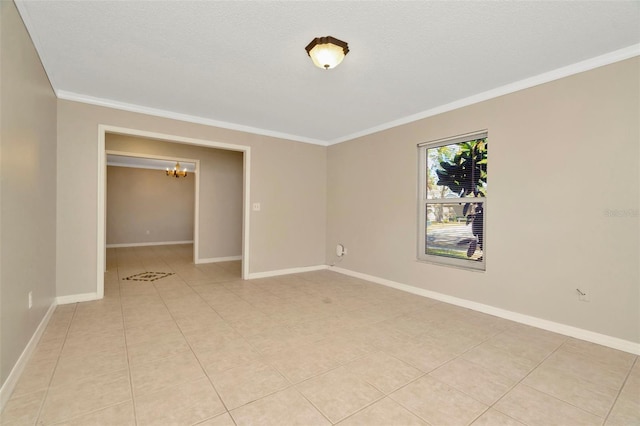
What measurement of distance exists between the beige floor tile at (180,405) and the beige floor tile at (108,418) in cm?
4

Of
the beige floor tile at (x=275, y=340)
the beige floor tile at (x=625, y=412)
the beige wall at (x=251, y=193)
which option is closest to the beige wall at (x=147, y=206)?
the beige wall at (x=251, y=193)

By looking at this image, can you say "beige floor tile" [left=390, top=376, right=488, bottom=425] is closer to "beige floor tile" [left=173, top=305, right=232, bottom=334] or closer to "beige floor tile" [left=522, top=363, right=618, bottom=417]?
"beige floor tile" [left=522, top=363, right=618, bottom=417]

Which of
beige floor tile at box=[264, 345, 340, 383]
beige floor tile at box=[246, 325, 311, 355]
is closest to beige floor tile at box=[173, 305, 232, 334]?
beige floor tile at box=[246, 325, 311, 355]

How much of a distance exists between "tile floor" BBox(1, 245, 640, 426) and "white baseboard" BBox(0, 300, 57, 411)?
6 centimetres

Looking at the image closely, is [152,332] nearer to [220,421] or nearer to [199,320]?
[199,320]

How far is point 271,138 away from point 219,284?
2.60 m

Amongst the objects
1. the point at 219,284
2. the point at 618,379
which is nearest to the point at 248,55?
the point at 219,284

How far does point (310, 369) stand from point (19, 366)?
1997mm

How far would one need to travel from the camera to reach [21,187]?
211 cm

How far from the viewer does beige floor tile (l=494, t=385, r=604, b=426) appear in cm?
158

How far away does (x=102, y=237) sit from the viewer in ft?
12.1

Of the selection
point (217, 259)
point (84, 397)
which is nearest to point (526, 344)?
point (84, 397)

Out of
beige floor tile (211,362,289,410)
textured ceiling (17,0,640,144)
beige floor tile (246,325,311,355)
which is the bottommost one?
beige floor tile (246,325,311,355)

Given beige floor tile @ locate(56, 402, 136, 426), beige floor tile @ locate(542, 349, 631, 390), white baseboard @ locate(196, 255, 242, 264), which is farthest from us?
white baseboard @ locate(196, 255, 242, 264)
